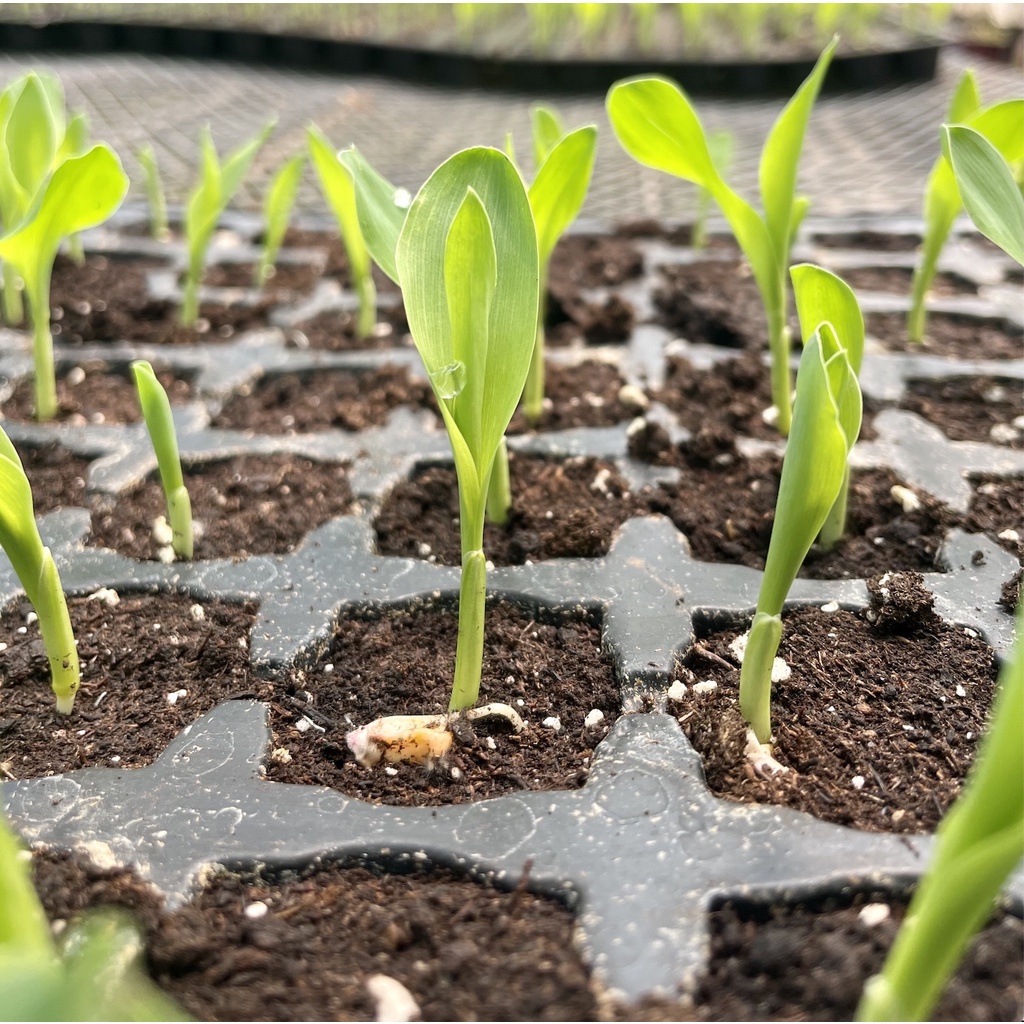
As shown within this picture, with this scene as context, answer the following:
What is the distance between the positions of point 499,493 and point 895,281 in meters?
0.85

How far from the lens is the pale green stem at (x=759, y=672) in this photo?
524mm

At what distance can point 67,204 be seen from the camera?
79cm

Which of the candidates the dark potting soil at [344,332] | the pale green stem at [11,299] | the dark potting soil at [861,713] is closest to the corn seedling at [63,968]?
the dark potting soil at [861,713]

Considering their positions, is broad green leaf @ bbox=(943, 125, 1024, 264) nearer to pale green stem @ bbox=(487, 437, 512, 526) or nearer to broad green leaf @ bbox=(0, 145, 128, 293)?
pale green stem @ bbox=(487, 437, 512, 526)

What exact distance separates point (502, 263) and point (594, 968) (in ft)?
1.26

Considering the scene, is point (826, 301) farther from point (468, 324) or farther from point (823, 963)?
point (823, 963)

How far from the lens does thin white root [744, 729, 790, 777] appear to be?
0.53 m

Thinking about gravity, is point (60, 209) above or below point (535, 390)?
above

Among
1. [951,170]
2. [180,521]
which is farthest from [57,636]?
[951,170]

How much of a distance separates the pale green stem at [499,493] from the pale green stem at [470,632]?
0.73 ft

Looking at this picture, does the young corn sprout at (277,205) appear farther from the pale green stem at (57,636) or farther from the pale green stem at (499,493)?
the pale green stem at (57,636)

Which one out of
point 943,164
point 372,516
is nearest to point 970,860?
point 372,516

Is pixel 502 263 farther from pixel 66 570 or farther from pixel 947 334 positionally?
pixel 947 334

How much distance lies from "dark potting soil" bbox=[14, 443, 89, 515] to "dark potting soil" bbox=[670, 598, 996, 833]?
605 millimetres
